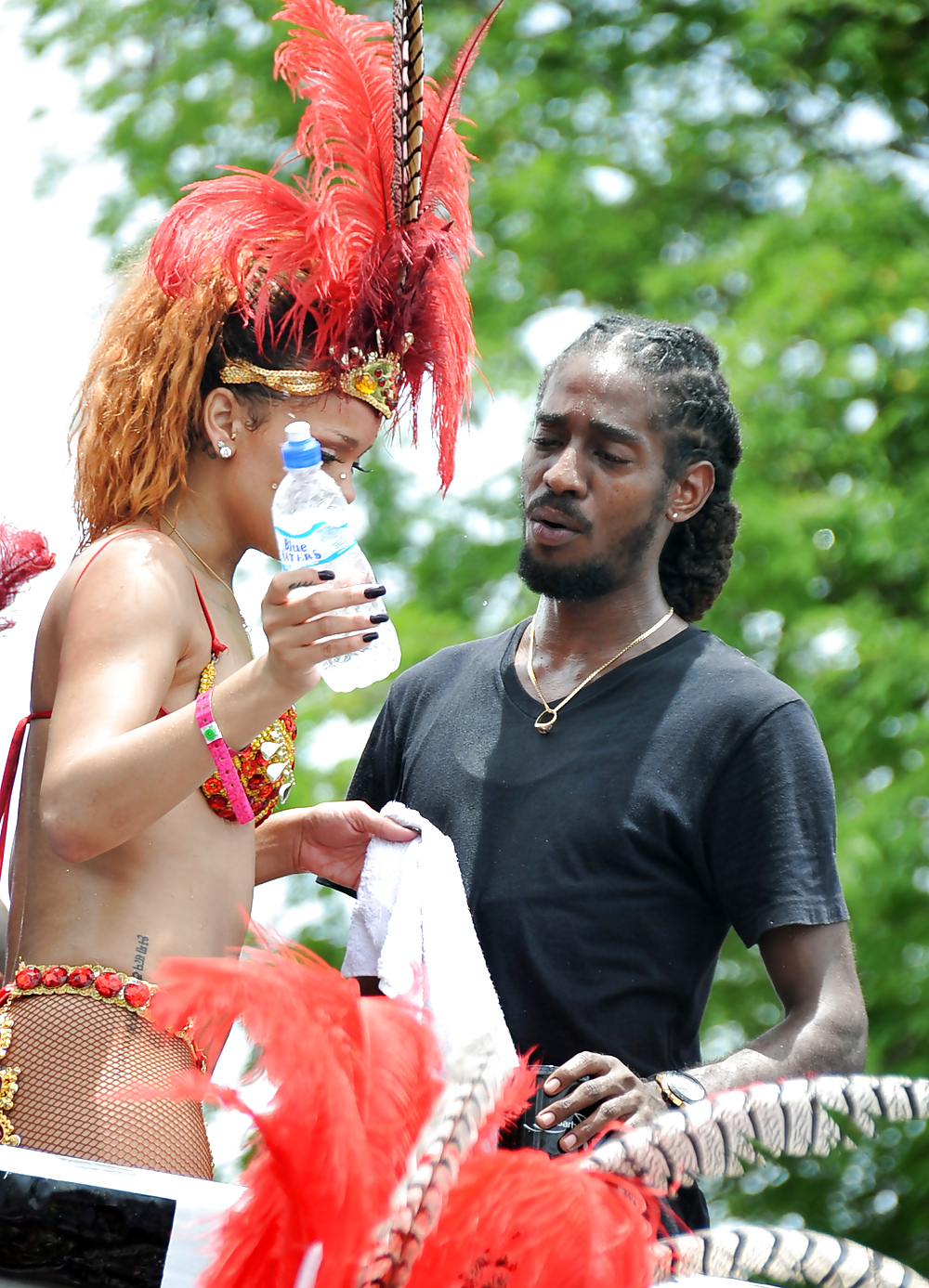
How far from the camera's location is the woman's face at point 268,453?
2.21 m

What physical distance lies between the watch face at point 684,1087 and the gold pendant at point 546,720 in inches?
27.5

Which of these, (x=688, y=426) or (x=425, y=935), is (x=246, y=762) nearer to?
(x=425, y=935)

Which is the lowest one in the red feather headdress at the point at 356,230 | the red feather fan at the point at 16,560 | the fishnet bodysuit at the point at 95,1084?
the fishnet bodysuit at the point at 95,1084

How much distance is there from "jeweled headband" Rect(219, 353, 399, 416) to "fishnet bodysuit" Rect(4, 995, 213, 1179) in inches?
39.1

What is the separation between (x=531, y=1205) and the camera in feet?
4.55

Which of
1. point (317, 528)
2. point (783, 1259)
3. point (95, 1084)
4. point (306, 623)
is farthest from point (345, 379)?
point (783, 1259)

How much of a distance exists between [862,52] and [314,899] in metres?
5.16

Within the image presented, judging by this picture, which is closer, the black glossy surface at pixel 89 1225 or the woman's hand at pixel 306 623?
the black glossy surface at pixel 89 1225

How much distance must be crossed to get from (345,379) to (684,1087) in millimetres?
1242

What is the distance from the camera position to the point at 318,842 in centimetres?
257

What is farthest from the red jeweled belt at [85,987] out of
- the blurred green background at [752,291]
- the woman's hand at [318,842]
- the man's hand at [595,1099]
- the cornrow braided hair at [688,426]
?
the blurred green background at [752,291]

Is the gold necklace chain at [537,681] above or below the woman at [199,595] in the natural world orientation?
below

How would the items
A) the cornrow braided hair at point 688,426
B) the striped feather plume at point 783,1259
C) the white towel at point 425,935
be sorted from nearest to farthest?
1. the striped feather plume at point 783,1259
2. the white towel at point 425,935
3. the cornrow braided hair at point 688,426

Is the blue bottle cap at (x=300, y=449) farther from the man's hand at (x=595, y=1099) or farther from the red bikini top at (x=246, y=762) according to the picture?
the man's hand at (x=595, y=1099)
